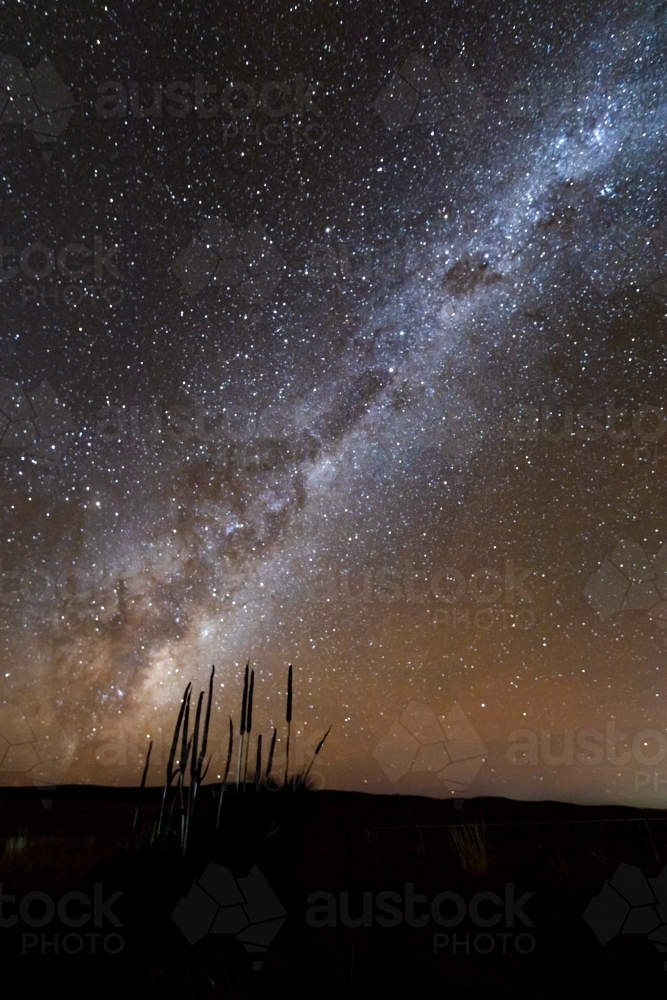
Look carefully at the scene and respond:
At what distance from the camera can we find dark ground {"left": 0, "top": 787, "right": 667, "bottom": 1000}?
9.75ft

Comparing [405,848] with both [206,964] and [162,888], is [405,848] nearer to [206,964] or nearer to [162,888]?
[162,888]

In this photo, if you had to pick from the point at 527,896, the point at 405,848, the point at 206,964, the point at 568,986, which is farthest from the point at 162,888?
the point at 405,848

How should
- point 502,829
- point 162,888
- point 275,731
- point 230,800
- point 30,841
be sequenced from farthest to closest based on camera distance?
point 502,829
point 30,841
point 275,731
point 230,800
point 162,888

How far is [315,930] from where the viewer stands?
12.0ft

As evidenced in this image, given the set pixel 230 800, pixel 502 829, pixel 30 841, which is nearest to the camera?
pixel 230 800

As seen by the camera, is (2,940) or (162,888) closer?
(2,940)

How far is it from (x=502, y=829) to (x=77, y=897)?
5486 mm

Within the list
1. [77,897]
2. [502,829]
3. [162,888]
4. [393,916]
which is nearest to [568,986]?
[393,916]

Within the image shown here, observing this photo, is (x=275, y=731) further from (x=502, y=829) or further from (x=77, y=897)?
(x=502, y=829)

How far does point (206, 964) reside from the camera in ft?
10.1

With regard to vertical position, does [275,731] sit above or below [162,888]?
above

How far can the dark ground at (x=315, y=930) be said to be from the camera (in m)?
2.97

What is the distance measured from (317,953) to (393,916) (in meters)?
0.83

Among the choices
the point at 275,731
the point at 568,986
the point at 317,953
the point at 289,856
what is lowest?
the point at 568,986
